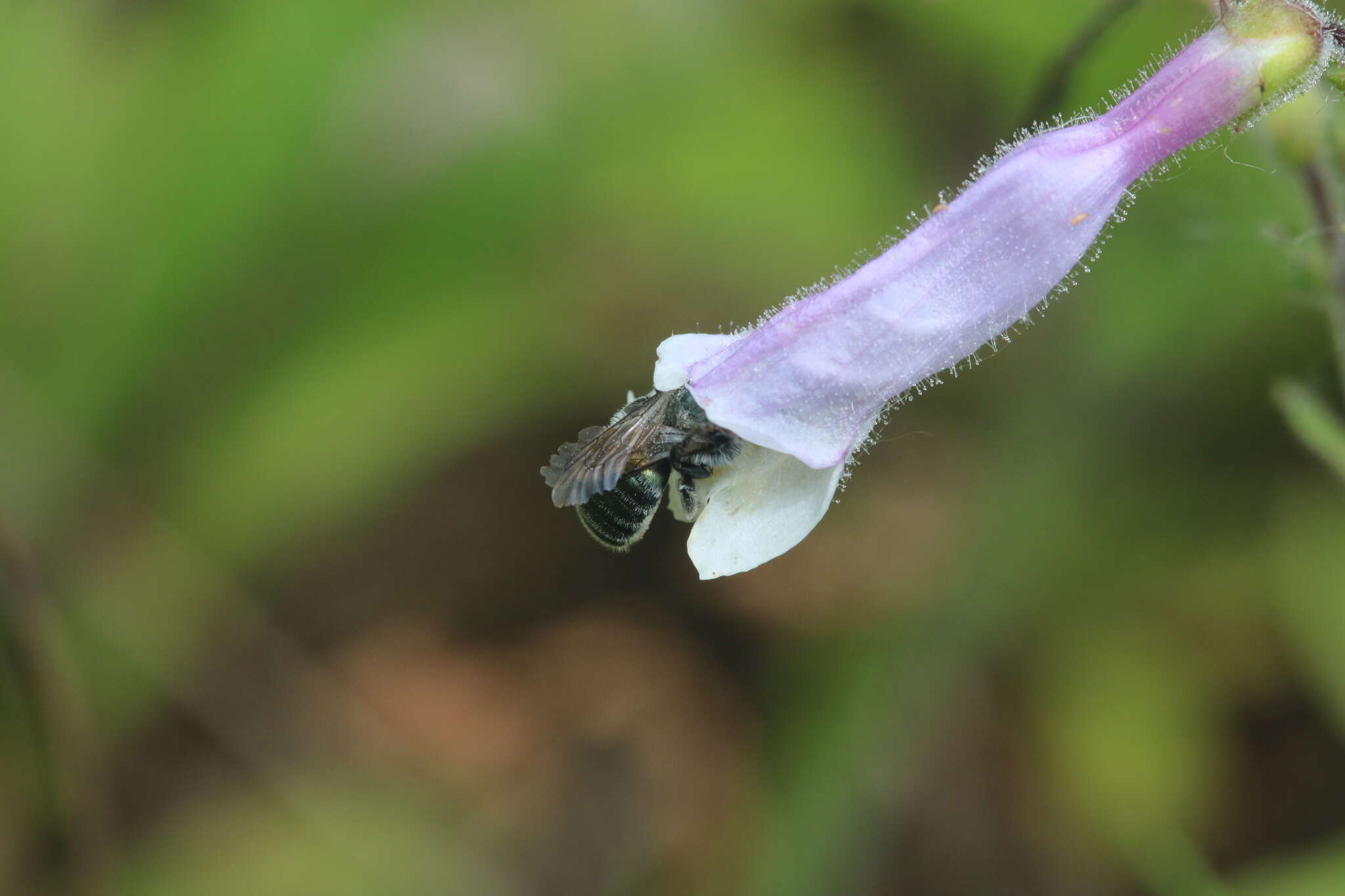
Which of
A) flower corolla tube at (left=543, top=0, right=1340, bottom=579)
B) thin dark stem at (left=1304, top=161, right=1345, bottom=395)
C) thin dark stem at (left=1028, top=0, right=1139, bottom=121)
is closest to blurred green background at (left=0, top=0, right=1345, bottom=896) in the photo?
thin dark stem at (left=1028, top=0, right=1139, bottom=121)

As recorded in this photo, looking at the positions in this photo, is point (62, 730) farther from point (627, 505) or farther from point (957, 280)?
point (957, 280)

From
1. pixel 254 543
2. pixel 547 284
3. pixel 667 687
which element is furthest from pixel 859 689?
pixel 254 543

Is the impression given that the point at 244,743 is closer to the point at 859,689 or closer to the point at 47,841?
the point at 47,841

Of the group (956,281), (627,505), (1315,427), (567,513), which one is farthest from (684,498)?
(567,513)

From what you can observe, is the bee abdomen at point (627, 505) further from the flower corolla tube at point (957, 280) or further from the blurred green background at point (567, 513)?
the blurred green background at point (567, 513)

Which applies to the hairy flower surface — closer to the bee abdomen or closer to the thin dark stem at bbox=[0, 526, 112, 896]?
the bee abdomen

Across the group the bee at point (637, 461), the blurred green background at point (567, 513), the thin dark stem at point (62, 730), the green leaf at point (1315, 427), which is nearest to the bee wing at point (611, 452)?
the bee at point (637, 461)

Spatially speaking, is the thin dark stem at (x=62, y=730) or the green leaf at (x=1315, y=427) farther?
the thin dark stem at (x=62, y=730)
